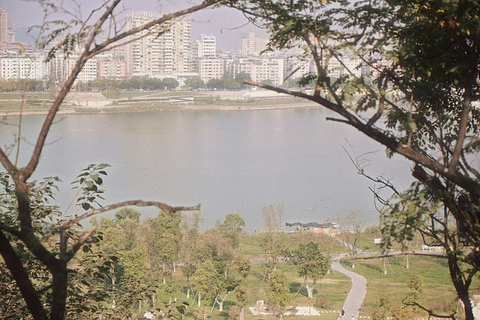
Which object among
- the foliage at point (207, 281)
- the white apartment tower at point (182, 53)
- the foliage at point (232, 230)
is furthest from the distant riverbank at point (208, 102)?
the foliage at point (207, 281)

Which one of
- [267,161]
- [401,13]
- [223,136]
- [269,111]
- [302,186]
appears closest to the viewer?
[401,13]

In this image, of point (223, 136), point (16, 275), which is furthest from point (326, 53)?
point (223, 136)

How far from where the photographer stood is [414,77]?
2.97 ft

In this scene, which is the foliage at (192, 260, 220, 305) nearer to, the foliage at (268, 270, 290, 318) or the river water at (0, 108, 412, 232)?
the foliage at (268, 270, 290, 318)

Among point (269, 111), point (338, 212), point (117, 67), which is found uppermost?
point (117, 67)

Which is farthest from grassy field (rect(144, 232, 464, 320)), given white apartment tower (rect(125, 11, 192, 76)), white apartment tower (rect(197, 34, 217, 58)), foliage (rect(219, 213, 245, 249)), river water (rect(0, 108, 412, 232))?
white apartment tower (rect(197, 34, 217, 58))

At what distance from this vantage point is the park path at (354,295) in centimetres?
446

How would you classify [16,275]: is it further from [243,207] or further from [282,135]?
[282,135]

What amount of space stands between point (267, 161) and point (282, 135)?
7.94 ft

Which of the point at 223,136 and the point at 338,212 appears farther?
the point at 223,136

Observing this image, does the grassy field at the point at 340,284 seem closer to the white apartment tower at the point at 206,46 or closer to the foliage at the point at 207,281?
the foliage at the point at 207,281

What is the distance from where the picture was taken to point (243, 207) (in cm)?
781

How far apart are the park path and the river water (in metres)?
1.19

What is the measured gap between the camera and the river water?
771 centimetres
